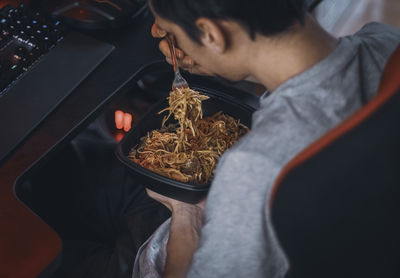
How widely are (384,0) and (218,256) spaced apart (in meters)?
1.28

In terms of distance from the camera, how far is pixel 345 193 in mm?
558

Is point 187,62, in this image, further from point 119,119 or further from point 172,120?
point 119,119

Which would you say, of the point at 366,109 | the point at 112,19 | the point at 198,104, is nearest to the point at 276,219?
the point at 366,109

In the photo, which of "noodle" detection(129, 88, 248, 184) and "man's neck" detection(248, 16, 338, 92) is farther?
"noodle" detection(129, 88, 248, 184)

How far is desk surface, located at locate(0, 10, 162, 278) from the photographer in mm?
793

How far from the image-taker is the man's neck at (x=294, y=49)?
68 centimetres

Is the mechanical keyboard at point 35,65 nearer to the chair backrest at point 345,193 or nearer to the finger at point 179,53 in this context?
the finger at point 179,53

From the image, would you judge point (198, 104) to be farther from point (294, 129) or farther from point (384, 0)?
point (384, 0)

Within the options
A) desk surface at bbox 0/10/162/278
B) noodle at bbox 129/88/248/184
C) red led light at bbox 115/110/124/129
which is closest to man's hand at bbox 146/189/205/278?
noodle at bbox 129/88/248/184

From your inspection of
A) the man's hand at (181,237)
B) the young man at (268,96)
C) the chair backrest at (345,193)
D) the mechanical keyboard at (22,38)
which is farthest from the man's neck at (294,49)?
the mechanical keyboard at (22,38)

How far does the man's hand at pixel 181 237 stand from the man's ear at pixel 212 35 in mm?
383

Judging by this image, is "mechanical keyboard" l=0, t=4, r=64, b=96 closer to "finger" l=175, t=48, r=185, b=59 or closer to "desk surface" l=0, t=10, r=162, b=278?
"desk surface" l=0, t=10, r=162, b=278

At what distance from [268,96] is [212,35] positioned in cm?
13

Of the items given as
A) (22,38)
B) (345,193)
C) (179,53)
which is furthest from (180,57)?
(345,193)
